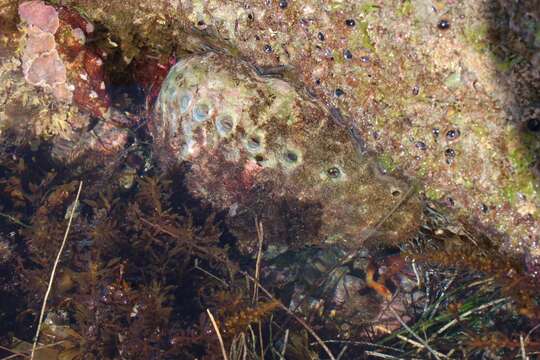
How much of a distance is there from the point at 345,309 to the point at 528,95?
2.49 metres

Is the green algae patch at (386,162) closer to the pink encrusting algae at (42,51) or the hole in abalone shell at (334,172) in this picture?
the hole in abalone shell at (334,172)

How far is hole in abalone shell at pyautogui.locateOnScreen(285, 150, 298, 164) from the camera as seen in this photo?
3158 mm

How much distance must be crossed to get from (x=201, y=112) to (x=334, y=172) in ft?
3.71

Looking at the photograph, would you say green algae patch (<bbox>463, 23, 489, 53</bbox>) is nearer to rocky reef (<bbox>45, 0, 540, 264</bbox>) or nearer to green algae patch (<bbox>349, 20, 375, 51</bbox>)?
rocky reef (<bbox>45, 0, 540, 264</bbox>)

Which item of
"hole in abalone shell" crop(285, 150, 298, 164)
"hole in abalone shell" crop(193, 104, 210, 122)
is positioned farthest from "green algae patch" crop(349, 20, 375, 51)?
"hole in abalone shell" crop(193, 104, 210, 122)

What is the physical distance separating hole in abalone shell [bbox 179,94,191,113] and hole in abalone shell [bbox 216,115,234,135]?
0.97 feet

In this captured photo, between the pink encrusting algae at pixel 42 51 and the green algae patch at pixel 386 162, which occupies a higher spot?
the green algae patch at pixel 386 162

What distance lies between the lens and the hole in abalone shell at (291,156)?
10.4 ft

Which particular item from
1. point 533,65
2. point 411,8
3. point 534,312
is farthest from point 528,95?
point 534,312

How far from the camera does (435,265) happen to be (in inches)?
144

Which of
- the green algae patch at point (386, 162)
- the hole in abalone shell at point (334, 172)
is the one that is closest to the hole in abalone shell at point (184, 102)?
the hole in abalone shell at point (334, 172)

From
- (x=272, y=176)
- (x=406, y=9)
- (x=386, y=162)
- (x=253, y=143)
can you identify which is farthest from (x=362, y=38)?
(x=272, y=176)

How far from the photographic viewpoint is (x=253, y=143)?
3.19 meters

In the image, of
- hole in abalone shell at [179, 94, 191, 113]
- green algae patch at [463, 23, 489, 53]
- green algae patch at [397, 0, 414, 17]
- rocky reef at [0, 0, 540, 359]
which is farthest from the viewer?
hole in abalone shell at [179, 94, 191, 113]
